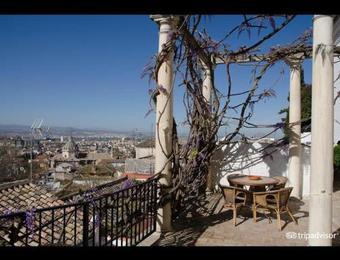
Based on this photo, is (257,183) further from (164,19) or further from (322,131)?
(164,19)

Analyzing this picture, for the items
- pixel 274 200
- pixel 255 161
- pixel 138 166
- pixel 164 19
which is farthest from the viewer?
pixel 138 166

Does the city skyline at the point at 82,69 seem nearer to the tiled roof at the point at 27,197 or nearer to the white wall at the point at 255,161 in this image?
the white wall at the point at 255,161

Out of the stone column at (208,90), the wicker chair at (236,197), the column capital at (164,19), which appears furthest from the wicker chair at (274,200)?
the column capital at (164,19)

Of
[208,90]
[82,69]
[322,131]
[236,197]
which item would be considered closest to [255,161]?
[208,90]

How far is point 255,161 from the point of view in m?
6.32

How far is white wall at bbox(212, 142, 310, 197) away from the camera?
6176 millimetres

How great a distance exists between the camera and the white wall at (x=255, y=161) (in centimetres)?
618

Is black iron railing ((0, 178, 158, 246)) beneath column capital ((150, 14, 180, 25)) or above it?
beneath

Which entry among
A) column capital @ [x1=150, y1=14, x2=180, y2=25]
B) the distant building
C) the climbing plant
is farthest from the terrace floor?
the distant building

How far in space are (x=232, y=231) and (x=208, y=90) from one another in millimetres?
2930

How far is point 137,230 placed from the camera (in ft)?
11.6

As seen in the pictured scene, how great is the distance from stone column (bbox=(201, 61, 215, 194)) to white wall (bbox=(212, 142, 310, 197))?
0.12m

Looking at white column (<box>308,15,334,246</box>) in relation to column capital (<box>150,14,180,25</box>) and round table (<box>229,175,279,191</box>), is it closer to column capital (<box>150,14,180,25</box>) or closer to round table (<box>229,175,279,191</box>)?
column capital (<box>150,14,180,25</box>)

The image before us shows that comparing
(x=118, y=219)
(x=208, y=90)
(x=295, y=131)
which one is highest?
(x=208, y=90)
